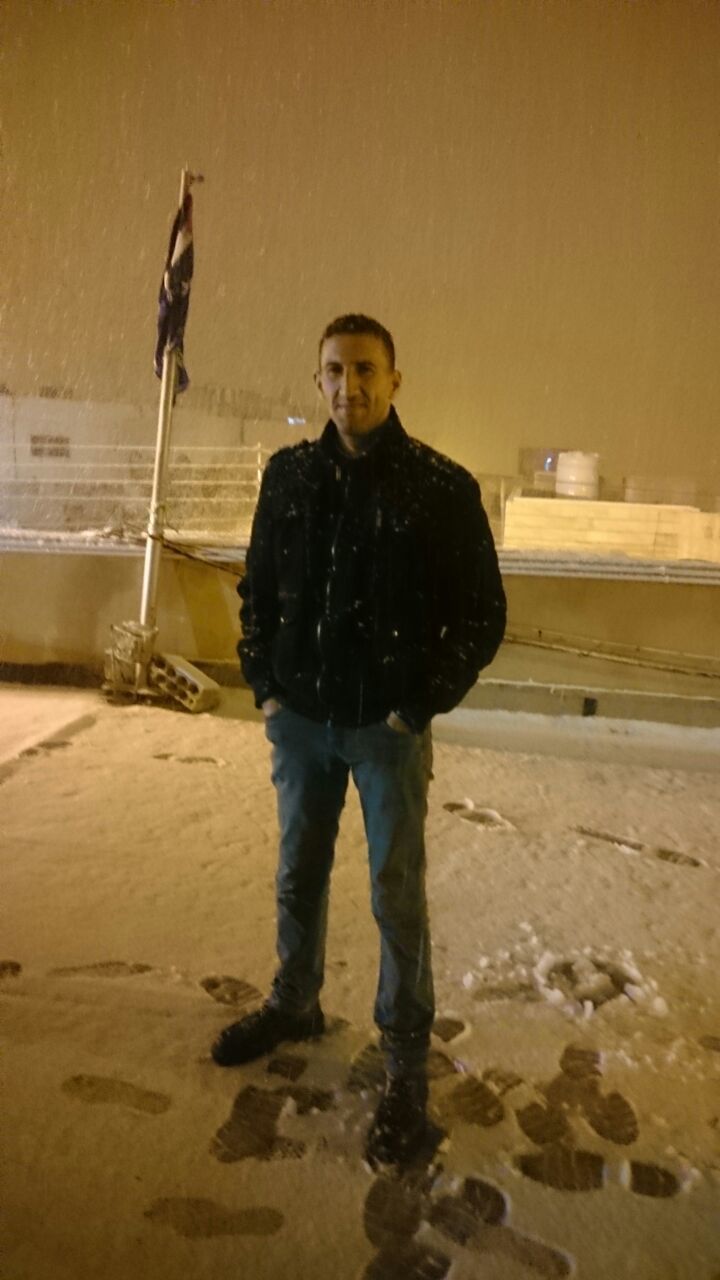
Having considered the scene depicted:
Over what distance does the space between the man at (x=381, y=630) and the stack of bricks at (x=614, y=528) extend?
9.02 m

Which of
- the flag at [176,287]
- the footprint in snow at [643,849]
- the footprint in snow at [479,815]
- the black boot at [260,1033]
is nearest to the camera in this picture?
the black boot at [260,1033]

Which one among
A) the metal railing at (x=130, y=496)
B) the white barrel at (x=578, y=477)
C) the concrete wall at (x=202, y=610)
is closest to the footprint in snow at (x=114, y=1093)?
the concrete wall at (x=202, y=610)

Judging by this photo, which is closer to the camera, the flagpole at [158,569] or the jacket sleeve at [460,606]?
the jacket sleeve at [460,606]

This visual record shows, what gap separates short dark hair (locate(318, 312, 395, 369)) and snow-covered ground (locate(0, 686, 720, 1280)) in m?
2.20

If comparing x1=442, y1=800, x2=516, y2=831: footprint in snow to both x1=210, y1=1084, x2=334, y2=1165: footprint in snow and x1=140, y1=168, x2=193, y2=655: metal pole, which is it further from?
x1=140, y1=168, x2=193, y2=655: metal pole

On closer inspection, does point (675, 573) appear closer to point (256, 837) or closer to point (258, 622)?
point (256, 837)

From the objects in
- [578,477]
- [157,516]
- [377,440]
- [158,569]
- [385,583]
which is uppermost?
[578,477]

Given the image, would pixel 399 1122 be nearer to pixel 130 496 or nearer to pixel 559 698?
pixel 559 698

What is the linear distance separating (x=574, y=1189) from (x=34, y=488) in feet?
54.3

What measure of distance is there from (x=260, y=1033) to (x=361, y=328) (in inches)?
85.2

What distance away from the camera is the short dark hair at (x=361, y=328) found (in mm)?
2420

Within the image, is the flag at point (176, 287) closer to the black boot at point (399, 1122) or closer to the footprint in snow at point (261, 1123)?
the footprint in snow at point (261, 1123)

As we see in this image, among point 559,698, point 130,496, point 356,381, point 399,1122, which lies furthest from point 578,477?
point 399,1122

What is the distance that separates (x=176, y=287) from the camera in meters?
8.52
